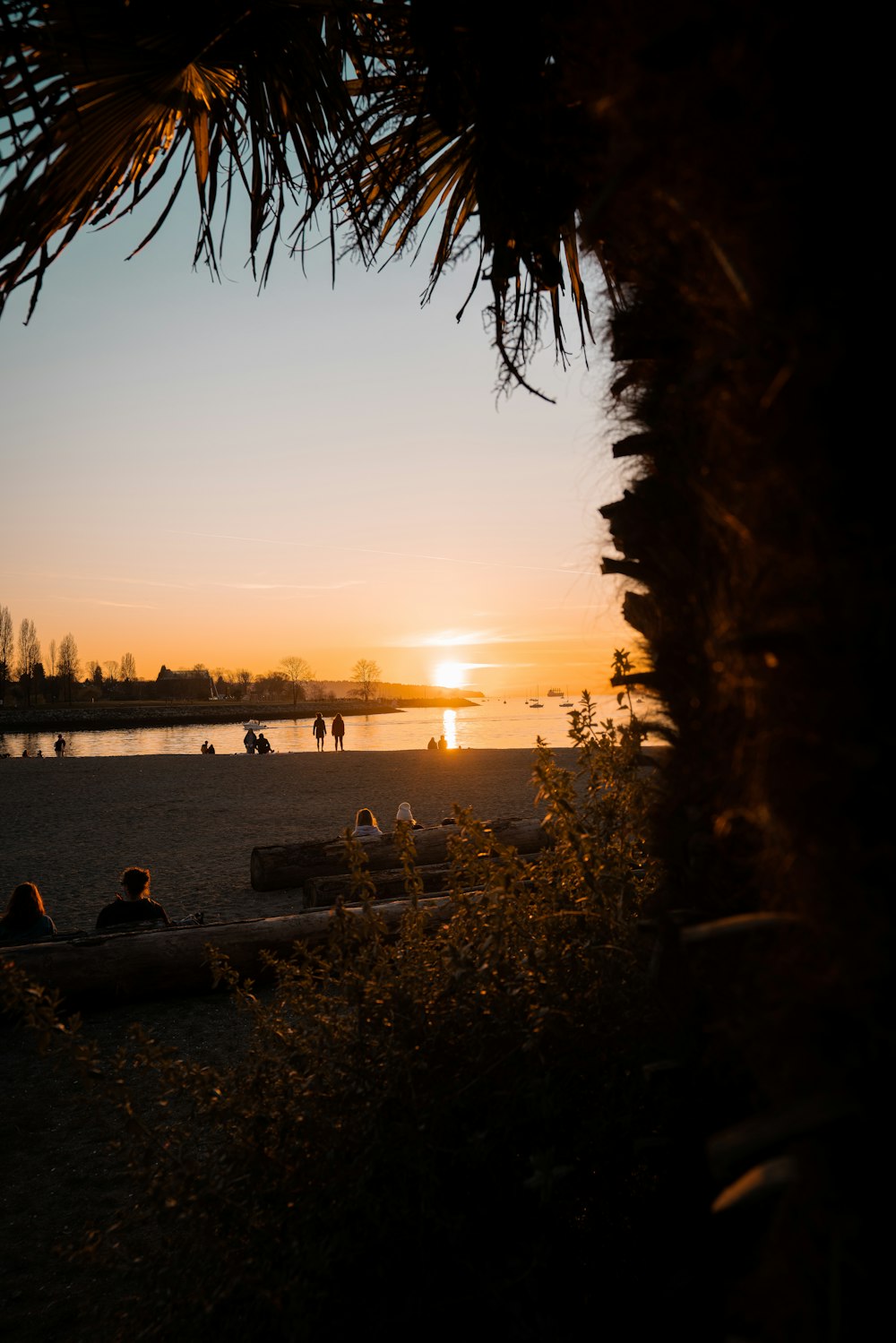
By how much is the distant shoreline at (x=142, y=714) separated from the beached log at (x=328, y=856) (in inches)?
2798

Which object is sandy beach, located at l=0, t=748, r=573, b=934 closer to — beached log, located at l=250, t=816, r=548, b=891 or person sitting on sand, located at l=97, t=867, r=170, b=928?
beached log, located at l=250, t=816, r=548, b=891

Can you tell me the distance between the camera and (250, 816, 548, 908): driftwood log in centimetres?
1009

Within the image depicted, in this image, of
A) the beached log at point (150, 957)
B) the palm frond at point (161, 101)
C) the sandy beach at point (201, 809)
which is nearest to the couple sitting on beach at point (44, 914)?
the beached log at point (150, 957)

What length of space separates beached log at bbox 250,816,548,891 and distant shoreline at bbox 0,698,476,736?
7108 centimetres

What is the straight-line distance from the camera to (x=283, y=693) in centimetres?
15238

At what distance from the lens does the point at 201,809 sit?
18.9m

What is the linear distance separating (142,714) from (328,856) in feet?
289

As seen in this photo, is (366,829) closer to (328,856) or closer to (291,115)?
(328,856)

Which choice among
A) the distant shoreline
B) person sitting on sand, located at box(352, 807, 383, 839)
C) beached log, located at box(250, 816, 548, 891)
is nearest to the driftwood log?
beached log, located at box(250, 816, 548, 891)

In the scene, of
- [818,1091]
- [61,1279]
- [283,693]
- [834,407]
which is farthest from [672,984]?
[283,693]

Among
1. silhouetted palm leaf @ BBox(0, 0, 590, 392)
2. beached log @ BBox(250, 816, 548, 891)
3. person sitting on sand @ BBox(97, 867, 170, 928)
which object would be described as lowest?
beached log @ BBox(250, 816, 548, 891)

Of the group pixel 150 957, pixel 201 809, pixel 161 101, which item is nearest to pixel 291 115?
pixel 161 101

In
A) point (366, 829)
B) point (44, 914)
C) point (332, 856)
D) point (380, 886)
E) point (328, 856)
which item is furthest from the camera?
point (366, 829)

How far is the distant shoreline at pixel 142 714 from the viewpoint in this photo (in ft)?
264
